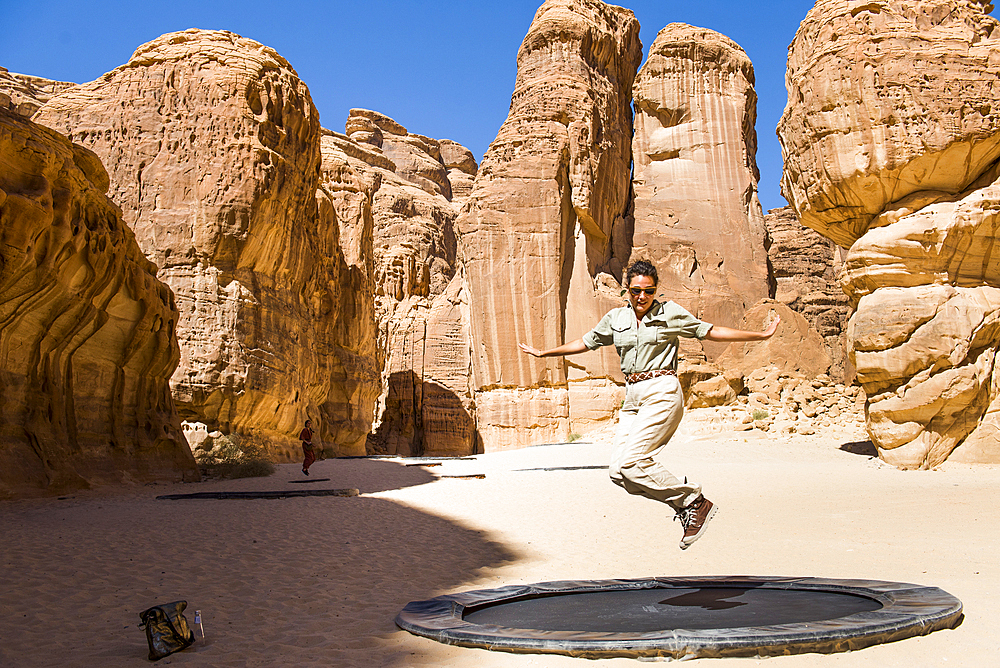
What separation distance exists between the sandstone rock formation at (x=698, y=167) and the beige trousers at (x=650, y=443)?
102 feet

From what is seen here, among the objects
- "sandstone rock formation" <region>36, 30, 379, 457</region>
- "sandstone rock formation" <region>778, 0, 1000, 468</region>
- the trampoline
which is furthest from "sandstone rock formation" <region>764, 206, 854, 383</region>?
the trampoline

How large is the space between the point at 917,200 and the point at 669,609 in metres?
15.0

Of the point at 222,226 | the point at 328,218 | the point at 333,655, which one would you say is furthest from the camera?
the point at 328,218

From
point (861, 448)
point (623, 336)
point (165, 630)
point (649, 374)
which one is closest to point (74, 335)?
point (165, 630)

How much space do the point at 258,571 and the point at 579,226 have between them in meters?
30.7

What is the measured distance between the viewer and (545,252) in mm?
34531

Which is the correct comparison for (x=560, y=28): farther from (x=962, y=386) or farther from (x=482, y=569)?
(x=482, y=569)

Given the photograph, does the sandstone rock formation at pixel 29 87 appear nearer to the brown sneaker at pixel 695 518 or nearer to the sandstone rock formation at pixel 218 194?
the sandstone rock formation at pixel 218 194

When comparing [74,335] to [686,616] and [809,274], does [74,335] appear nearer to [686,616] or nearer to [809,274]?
[686,616]

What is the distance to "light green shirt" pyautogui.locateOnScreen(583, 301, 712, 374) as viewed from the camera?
17.0 ft

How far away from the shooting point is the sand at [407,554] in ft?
13.5

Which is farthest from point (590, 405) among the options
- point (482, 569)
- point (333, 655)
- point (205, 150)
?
point (333, 655)

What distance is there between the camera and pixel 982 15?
658 inches

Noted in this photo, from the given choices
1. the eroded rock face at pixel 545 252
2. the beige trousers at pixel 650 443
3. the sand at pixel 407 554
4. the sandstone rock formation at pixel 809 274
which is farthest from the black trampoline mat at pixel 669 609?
the sandstone rock formation at pixel 809 274
